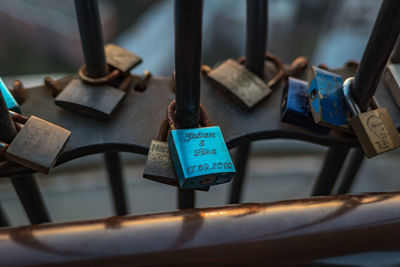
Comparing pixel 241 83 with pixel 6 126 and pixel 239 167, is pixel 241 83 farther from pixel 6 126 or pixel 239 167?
pixel 6 126

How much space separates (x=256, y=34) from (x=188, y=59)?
168mm

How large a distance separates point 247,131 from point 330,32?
1.86 meters

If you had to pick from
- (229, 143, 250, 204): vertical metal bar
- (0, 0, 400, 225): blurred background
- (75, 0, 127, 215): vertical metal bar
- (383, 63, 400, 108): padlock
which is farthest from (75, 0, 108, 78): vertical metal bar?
(0, 0, 400, 225): blurred background

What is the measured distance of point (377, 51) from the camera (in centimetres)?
39

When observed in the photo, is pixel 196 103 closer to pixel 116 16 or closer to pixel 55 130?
pixel 55 130

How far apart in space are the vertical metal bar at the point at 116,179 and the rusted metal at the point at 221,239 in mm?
308

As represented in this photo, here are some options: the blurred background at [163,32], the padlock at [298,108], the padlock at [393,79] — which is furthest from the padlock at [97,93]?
the blurred background at [163,32]

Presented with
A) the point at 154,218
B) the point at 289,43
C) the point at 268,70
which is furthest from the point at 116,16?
the point at 154,218

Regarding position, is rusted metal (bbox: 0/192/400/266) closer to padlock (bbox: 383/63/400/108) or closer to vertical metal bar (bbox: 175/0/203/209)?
vertical metal bar (bbox: 175/0/203/209)

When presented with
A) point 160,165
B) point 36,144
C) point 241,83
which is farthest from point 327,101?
point 36,144

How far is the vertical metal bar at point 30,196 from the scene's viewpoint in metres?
0.46

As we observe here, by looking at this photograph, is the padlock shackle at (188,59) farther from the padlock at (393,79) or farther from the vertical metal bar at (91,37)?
the padlock at (393,79)

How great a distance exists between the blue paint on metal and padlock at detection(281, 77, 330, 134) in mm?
17

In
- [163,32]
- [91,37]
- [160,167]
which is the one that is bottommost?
[163,32]
